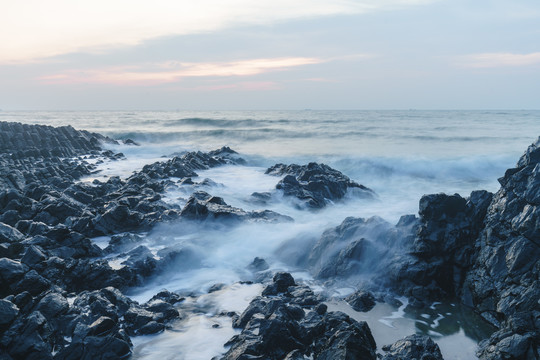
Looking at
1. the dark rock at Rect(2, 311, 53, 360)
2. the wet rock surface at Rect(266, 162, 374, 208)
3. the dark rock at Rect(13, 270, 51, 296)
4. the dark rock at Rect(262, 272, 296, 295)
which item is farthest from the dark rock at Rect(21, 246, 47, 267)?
the wet rock surface at Rect(266, 162, 374, 208)

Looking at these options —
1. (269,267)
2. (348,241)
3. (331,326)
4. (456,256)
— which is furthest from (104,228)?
(456,256)

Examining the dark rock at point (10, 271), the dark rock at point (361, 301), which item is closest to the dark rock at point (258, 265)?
the dark rock at point (361, 301)

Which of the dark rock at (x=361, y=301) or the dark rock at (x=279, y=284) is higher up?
the dark rock at (x=279, y=284)

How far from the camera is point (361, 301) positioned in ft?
27.1

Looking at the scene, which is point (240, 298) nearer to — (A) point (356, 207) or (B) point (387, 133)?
(A) point (356, 207)

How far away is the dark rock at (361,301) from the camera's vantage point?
8.18 m

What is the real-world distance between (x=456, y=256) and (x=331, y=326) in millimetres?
4064

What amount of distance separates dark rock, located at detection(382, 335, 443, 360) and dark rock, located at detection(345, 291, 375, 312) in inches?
79.5

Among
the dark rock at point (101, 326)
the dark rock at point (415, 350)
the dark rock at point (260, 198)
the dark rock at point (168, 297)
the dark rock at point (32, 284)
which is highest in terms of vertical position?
the dark rock at point (32, 284)

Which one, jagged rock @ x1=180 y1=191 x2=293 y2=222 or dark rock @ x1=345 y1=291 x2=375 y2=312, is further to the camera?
jagged rock @ x1=180 y1=191 x2=293 y2=222

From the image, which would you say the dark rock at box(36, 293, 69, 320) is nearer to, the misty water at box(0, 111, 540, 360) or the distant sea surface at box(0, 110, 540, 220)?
the misty water at box(0, 111, 540, 360)

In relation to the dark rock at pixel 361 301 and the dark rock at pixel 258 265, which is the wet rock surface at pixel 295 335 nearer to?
the dark rock at pixel 361 301

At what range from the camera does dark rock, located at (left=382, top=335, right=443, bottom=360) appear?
5719 millimetres

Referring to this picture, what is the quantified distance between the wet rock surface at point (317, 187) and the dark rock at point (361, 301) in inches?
322
